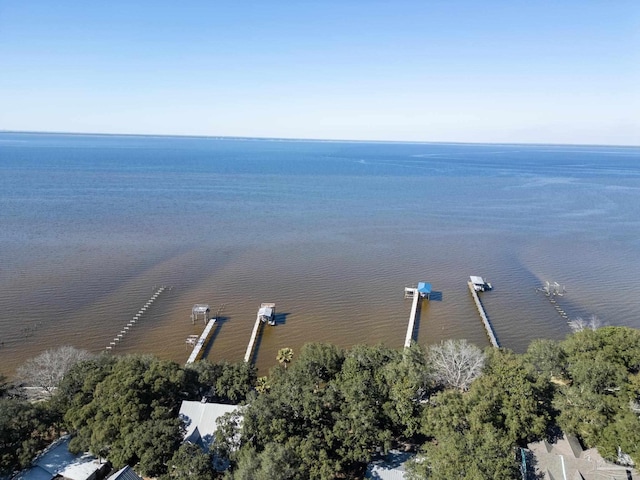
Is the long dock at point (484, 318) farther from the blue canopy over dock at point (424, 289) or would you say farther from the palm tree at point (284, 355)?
the palm tree at point (284, 355)

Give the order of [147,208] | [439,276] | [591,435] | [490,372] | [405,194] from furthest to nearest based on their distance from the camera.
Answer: [405,194], [147,208], [439,276], [490,372], [591,435]

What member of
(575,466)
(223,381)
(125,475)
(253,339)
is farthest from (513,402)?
(253,339)

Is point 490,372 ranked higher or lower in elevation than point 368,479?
higher

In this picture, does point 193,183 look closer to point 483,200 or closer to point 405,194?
point 405,194

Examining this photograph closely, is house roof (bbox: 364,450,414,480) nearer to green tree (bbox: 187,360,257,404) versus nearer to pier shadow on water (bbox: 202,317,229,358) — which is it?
green tree (bbox: 187,360,257,404)

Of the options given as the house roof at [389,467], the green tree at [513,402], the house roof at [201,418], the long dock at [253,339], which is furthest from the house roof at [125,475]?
the green tree at [513,402]

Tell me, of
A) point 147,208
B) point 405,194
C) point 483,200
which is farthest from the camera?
point 405,194

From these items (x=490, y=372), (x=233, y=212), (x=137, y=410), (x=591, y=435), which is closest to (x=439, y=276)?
(x=490, y=372)

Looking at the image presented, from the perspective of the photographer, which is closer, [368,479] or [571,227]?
[368,479]
